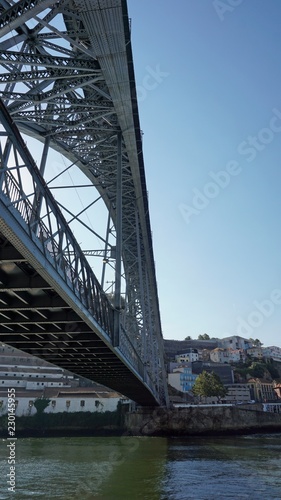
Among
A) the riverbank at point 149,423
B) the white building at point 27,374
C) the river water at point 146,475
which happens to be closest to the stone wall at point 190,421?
the riverbank at point 149,423

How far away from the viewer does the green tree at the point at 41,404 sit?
62.5m

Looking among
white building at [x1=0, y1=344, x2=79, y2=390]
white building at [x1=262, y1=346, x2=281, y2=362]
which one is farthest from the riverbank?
white building at [x1=262, y1=346, x2=281, y2=362]

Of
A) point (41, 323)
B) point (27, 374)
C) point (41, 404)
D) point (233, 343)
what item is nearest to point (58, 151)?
point (41, 323)

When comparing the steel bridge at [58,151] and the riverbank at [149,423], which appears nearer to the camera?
the steel bridge at [58,151]

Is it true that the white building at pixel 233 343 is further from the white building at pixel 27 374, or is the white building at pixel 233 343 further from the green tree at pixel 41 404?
the green tree at pixel 41 404

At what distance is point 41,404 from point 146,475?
44989mm

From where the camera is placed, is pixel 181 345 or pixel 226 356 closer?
pixel 226 356

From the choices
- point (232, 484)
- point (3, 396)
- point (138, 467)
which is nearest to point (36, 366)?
point (3, 396)

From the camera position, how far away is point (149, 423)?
55.7 meters

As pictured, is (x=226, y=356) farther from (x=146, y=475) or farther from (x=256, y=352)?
(x=146, y=475)

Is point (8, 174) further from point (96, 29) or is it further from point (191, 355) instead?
point (191, 355)

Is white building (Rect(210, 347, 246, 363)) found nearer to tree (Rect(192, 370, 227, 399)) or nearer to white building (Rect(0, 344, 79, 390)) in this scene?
tree (Rect(192, 370, 227, 399))

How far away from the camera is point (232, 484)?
69.2 feet

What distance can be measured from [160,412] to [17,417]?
77.5 feet
